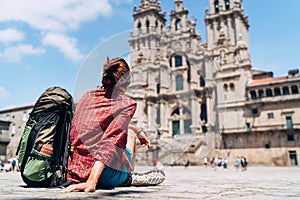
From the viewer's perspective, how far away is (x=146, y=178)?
174 inches

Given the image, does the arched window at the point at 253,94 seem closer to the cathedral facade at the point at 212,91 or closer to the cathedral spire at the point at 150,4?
the cathedral facade at the point at 212,91

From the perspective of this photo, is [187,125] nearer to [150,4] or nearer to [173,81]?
[173,81]

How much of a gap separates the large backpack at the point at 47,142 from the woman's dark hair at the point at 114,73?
713mm

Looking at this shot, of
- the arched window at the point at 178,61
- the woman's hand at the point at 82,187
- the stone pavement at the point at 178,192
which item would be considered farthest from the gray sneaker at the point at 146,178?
the arched window at the point at 178,61

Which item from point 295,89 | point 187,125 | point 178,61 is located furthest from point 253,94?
point 178,61

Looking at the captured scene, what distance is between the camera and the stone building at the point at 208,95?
2977 centimetres

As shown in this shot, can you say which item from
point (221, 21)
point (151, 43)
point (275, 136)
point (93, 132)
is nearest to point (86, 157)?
point (93, 132)

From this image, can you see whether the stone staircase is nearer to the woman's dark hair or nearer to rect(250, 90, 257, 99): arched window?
rect(250, 90, 257, 99): arched window

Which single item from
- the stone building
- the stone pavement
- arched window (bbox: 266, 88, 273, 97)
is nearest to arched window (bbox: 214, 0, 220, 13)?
the stone building

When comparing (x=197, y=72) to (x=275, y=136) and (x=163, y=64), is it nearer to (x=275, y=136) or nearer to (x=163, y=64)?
(x=163, y=64)

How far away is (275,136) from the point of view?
30078mm

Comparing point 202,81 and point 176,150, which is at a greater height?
point 202,81

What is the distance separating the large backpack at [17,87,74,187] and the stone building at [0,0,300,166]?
71.3 feet

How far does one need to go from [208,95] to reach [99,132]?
3408 centimetres
